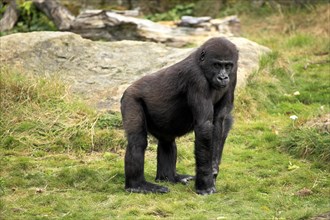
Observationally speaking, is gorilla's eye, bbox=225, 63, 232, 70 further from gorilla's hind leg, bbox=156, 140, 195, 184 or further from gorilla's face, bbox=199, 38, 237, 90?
gorilla's hind leg, bbox=156, 140, 195, 184

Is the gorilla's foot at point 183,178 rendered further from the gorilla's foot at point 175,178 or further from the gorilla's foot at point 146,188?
the gorilla's foot at point 146,188

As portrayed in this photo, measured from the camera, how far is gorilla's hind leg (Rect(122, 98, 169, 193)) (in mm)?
6215

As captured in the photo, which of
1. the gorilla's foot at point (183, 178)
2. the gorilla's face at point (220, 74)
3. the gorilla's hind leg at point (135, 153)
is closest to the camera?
the gorilla's face at point (220, 74)

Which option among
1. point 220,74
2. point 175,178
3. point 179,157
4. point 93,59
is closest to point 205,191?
point 175,178

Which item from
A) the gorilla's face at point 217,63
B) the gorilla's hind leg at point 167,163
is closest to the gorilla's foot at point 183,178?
the gorilla's hind leg at point 167,163

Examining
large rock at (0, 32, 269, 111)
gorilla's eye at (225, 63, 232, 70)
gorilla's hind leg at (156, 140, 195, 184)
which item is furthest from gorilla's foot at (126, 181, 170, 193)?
large rock at (0, 32, 269, 111)

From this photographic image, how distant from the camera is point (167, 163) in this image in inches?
264

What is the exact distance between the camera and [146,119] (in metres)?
6.46

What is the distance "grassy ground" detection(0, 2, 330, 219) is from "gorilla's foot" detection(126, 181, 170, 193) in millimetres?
99

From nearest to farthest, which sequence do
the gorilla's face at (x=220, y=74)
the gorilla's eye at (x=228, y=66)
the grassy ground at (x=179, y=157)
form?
1. the grassy ground at (x=179, y=157)
2. the gorilla's face at (x=220, y=74)
3. the gorilla's eye at (x=228, y=66)

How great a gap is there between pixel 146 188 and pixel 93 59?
4.41 meters

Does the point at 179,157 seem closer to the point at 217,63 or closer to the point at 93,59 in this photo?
the point at 217,63

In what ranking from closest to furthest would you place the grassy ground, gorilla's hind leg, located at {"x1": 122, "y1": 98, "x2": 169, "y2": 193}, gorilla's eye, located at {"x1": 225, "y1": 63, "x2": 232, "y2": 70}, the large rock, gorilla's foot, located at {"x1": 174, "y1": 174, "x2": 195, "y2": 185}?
the grassy ground
gorilla's eye, located at {"x1": 225, "y1": 63, "x2": 232, "y2": 70}
gorilla's hind leg, located at {"x1": 122, "y1": 98, "x2": 169, "y2": 193}
gorilla's foot, located at {"x1": 174, "y1": 174, "x2": 195, "y2": 185}
the large rock

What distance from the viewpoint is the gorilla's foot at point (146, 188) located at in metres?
6.23
